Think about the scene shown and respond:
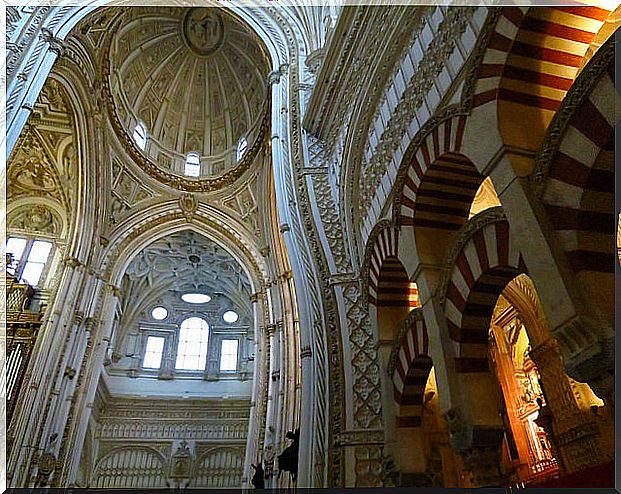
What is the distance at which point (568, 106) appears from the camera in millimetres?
3154

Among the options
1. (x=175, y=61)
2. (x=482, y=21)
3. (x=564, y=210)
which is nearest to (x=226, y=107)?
(x=175, y=61)

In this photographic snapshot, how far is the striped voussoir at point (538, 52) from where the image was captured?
3719mm

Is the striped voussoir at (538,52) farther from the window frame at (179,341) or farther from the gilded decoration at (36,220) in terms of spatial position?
the window frame at (179,341)

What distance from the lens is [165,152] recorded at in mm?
16234

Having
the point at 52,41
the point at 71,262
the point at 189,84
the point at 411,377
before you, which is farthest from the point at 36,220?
the point at 411,377

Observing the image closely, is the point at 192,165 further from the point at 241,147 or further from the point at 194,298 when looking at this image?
the point at 194,298

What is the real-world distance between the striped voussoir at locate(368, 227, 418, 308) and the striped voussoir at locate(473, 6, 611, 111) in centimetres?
253

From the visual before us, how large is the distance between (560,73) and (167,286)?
18817mm

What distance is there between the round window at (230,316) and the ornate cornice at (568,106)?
18.1 m

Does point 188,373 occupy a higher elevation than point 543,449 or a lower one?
Answer: higher

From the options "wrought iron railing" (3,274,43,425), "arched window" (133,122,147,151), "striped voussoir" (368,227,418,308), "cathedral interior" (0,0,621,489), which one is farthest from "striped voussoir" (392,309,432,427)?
"arched window" (133,122,147,151)

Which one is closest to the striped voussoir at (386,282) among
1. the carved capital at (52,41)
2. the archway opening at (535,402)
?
the archway opening at (535,402)

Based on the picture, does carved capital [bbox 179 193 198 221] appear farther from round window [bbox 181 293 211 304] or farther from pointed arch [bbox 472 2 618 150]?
pointed arch [bbox 472 2 618 150]

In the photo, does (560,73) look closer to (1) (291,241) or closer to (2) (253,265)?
(1) (291,241)
